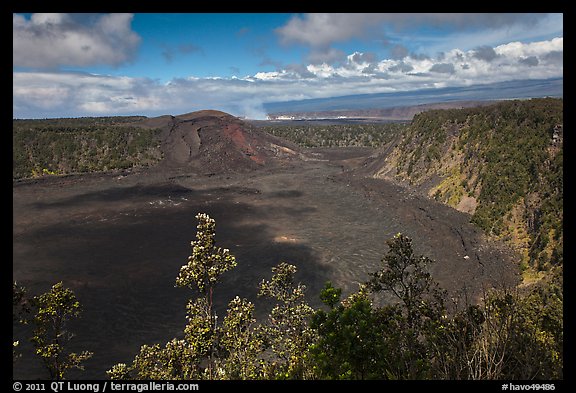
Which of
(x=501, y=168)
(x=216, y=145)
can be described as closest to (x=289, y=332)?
(x=501, y=168)

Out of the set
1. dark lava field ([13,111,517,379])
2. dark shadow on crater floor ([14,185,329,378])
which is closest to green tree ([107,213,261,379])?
dark lava field ([13,111,517,379])

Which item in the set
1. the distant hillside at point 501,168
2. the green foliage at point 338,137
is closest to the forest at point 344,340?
the distant hillside at point 501,168

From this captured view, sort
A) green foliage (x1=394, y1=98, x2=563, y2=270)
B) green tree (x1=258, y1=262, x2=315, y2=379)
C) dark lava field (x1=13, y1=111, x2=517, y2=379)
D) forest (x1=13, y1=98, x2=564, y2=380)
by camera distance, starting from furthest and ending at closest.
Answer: green foliage (x1=394, y1=98, x2=563, y2=270) < dark lava field (x1=13, y1=111, x2=517, y2=379) < green tree (x1=258, y1=262, x2=315, y2=379) < forest (x1=13, y1=98, x2=564, y2=380)

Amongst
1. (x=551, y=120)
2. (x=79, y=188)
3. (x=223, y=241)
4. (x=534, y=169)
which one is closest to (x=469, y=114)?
(x=551, y=120)

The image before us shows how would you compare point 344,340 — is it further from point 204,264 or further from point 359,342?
point 204,264

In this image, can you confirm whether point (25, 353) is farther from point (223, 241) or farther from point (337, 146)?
point (337, 146)

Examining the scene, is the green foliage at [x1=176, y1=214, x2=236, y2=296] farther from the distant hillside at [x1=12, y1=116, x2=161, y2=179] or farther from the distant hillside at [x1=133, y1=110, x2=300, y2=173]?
the distant hillside at [x1=12, y1=116, x2=161, y2=179]
